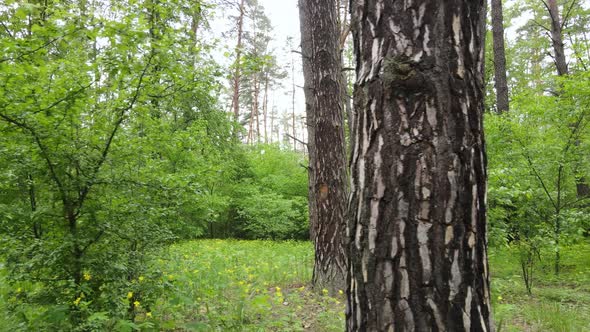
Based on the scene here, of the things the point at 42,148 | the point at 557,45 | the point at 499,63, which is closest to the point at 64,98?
the point at 42,148

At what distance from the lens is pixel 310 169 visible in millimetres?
5672

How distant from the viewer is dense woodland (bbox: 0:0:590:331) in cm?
142

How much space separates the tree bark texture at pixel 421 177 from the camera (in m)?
1.35

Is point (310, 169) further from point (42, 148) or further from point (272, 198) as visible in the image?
point (272, 198)

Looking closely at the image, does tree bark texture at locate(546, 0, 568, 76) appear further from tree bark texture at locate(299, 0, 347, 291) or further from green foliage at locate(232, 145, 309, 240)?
green foliage at locate(232, 145, 309, 240)

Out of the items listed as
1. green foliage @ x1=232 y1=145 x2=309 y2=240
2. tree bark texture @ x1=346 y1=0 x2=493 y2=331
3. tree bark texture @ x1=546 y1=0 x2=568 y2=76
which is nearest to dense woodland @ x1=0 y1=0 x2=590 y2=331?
tree bark texture @ x1=346 y1=0 x2=493 y2=331

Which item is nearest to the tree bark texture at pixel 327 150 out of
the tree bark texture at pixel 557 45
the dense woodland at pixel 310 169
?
the dense woodland at pixel 310 169

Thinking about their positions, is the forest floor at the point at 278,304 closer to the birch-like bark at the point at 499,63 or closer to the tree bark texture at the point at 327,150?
the tree bark texture at the point at 327,150

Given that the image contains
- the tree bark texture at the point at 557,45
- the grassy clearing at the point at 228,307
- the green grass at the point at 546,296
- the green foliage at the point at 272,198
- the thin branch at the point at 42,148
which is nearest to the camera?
the thin branch at the point at 42,148

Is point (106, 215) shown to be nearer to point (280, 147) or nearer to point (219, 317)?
point (219, 317)

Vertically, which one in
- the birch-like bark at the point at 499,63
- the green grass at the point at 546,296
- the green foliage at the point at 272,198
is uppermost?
the birch-like bark at the point at 499,63

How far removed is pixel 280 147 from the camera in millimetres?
19078

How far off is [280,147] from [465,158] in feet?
58.2

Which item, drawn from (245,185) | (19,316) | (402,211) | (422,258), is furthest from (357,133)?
(245,185)
